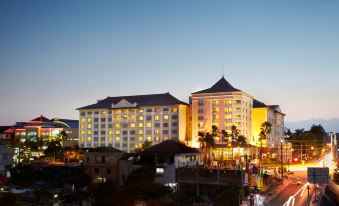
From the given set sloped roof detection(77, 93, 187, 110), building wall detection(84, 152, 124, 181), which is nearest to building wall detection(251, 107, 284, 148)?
sloped roof detection(77, 93, 187, 110)

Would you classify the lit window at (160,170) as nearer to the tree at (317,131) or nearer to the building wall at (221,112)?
the building wall at (221,112)

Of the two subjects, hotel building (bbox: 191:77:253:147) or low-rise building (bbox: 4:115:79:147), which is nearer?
hotel building (bbox: 191:77:253:147)

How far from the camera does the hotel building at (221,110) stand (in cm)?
9456

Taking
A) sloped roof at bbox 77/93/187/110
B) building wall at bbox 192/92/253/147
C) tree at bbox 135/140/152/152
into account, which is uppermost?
sloped roof at bbox 77/93/187/110

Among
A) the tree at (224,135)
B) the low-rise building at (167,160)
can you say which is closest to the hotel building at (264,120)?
the tree at (224,135)

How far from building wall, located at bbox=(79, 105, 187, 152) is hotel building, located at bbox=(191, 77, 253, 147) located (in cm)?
468

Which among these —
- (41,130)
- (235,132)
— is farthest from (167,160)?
(41,130)

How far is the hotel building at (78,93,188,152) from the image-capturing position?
100312 mm

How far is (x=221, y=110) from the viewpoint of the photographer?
96.0 m

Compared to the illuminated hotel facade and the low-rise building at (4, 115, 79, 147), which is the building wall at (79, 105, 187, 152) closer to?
the illuminated hotel facade

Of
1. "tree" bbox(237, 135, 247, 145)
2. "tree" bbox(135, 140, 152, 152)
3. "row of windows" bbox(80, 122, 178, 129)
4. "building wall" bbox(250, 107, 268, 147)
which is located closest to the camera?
"tree" bbox(237, 135, 247, 145)

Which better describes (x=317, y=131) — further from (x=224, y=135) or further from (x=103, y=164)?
(x=103, y=164)

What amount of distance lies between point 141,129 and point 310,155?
171 ft

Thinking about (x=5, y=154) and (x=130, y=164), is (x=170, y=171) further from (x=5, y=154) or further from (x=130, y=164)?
(x=5, y=154)
